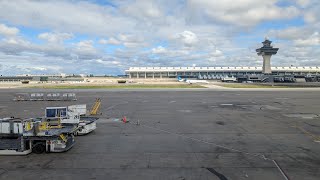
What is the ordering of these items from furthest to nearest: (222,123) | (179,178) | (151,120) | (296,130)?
(151,120), (222,123), (296,130), (179,178)

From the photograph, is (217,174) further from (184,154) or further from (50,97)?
(50,97)

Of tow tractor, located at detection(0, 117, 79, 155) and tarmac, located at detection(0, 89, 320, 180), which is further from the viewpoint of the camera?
tow tractor, located at detection(0, 117, 79, 155)

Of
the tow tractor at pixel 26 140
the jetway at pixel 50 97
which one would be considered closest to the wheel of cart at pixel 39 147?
the tow tractor at pixel 26 140

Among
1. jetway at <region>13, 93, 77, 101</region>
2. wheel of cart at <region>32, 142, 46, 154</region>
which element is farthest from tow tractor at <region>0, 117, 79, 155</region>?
jetway at <region>13, 93, 77, 101</region>

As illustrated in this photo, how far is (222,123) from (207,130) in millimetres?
4482

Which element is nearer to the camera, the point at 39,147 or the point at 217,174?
the point at 217,174

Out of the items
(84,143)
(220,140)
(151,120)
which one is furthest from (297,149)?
(151,120)

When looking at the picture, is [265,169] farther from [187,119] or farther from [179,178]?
[187,119]

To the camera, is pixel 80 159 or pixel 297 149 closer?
pixel 80 159

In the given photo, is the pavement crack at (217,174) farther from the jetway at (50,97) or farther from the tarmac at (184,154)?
the jetway at (50,97)

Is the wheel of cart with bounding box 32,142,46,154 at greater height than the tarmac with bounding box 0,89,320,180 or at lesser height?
greater

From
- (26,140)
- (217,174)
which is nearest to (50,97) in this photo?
(26,140)

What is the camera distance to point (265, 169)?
1622 centimetres

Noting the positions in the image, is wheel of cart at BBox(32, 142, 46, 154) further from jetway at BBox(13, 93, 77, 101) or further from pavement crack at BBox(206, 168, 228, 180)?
jetway at BBox(13, 93, 77, 101)
